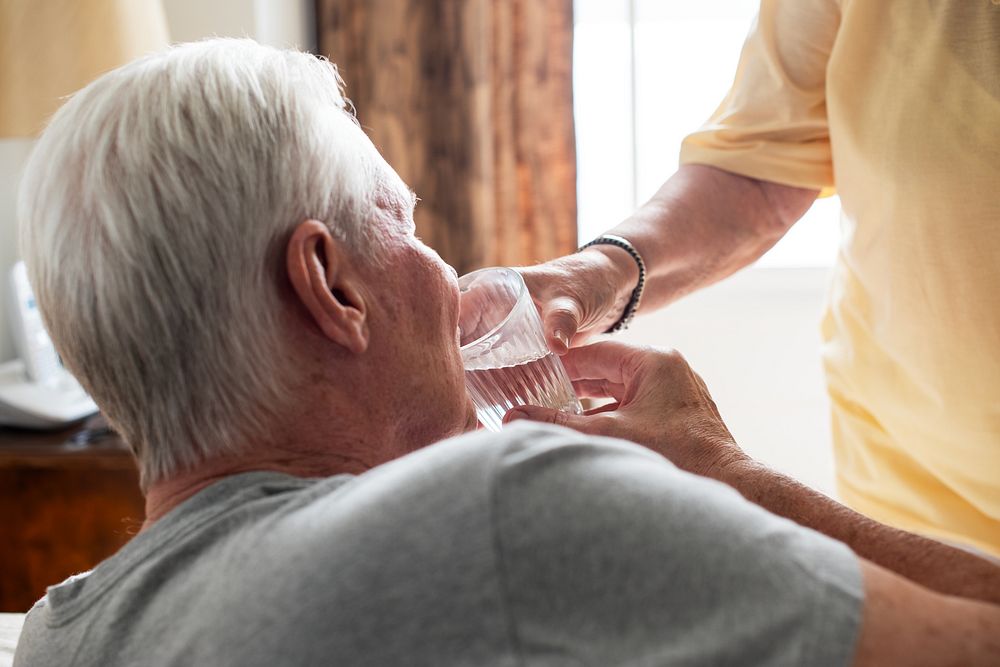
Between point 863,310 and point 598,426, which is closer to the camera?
point 598,426

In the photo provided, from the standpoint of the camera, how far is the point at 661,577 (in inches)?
28.2

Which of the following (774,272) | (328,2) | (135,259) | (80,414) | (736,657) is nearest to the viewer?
(736,657)

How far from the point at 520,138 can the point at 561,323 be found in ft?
5.79

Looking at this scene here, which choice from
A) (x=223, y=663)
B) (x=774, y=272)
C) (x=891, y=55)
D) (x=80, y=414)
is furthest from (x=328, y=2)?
(x=223, y=663)

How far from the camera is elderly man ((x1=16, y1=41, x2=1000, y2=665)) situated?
718mm

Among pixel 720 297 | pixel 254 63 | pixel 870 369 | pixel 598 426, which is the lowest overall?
pixel 720 297

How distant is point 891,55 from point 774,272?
6.32ft

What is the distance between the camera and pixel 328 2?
2924 millimetres

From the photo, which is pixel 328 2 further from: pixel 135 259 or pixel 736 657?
pixel 736 657

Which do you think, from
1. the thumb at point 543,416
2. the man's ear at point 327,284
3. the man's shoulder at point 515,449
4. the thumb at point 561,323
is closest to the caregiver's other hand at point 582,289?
the thumb at point 561,323

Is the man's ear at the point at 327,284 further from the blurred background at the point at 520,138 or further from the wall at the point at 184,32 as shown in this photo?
the wall at the point at 184,32

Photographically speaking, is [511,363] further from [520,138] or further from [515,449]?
[520,138]

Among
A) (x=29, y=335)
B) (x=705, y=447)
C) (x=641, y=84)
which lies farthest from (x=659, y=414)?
(x=641, y=84)

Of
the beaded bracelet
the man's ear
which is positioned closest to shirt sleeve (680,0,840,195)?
the beaded bracelet
